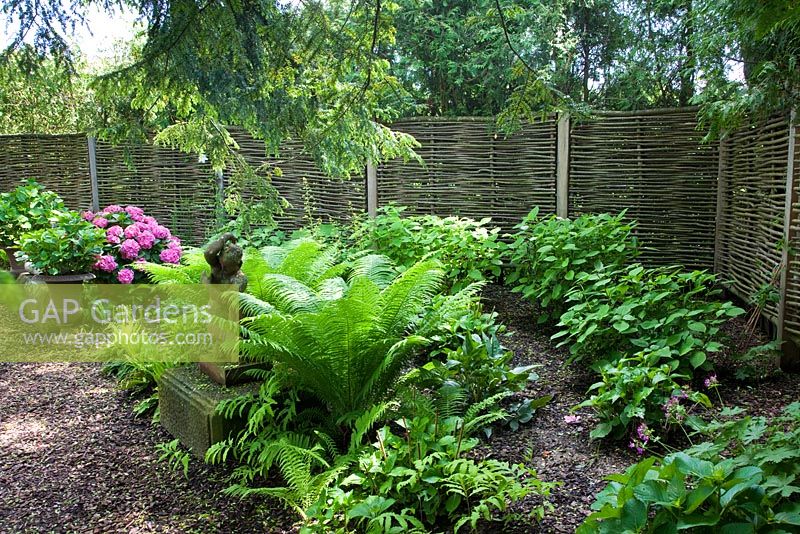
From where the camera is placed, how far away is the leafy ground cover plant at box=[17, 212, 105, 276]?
4.40 meters

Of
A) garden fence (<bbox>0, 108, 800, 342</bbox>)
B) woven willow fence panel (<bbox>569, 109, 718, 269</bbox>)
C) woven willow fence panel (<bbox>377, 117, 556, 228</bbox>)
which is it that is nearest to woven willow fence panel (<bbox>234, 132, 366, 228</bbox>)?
garden fence (<bbox>0, 108, 800, 342</bbox>)

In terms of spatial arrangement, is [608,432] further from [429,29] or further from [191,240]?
[429,29]

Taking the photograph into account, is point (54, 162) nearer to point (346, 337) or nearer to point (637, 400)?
point (346, 337)

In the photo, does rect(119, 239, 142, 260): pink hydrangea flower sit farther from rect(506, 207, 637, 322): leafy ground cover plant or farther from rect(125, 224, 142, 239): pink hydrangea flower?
rect(506, 207, 637, 322): leafy ground cover plant

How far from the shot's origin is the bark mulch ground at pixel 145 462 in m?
2.38

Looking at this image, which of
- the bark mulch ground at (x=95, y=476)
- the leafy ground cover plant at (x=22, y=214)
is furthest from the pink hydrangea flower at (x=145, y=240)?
the bark mulch ground at (x=95, y=476)

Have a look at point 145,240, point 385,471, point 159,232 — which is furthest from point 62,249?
point 385,471

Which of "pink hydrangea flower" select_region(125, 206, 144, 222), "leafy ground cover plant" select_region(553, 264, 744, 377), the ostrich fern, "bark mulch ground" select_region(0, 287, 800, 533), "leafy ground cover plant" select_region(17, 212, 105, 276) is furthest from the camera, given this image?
"pink hydrangea flower" select_region(125, 206, 144, 222)

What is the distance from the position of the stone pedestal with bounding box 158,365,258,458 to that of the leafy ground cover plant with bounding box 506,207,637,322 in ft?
6.05

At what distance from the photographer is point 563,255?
155 inches

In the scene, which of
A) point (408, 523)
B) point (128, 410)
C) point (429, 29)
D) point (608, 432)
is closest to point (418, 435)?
point (408, 523)

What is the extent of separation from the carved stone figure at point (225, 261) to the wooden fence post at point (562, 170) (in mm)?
2944

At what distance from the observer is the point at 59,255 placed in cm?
439

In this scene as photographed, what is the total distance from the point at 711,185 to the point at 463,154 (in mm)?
1925
